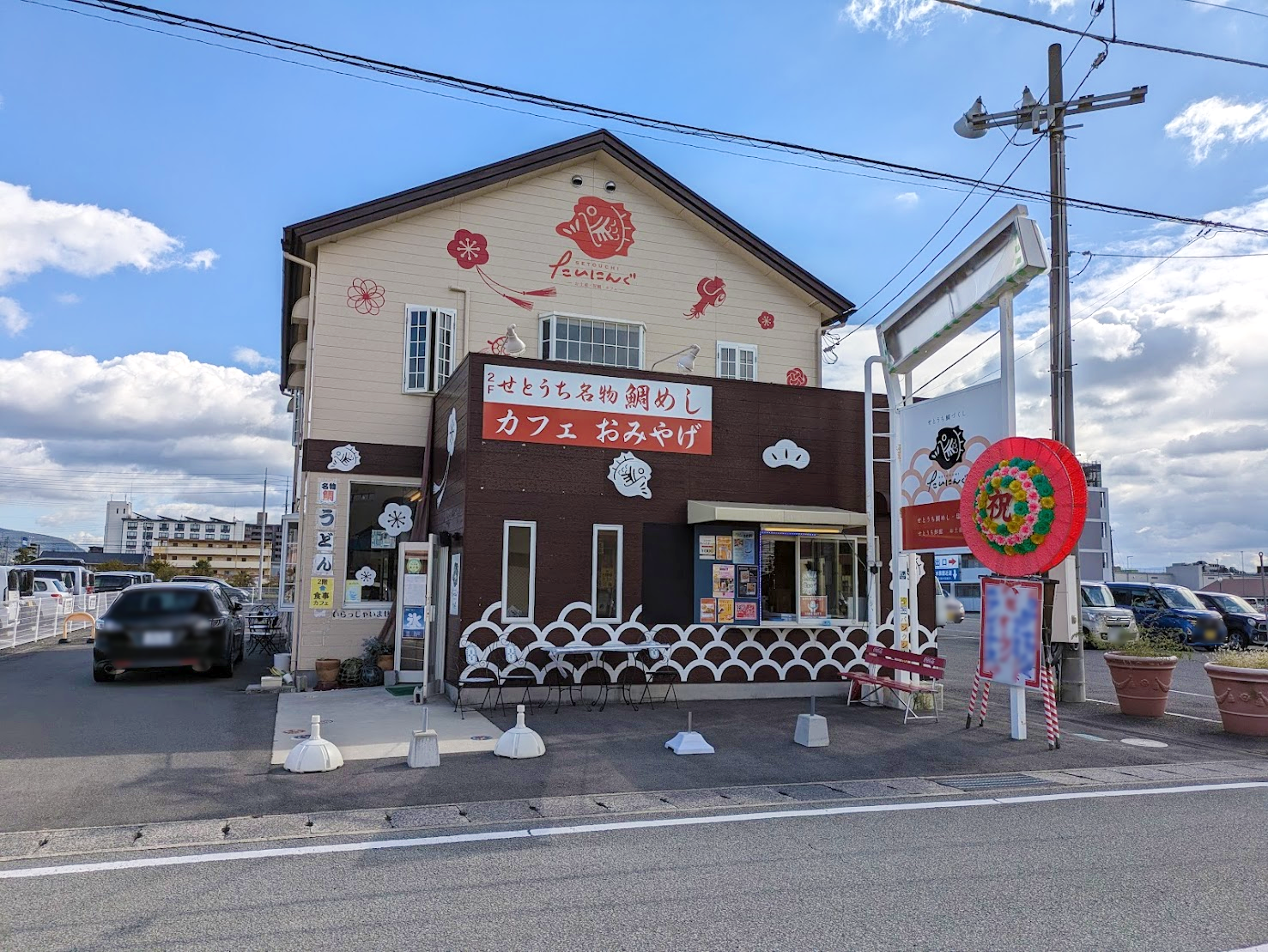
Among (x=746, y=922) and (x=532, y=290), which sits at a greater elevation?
(x=532, y=290)

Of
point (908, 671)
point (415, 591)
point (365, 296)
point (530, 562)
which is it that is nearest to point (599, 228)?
point (365, 296)

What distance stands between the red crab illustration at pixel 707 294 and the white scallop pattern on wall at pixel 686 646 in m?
7.18

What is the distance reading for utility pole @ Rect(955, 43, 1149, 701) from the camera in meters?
14.3

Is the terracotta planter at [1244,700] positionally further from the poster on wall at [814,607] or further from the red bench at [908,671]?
the poster on wall at [814,607]

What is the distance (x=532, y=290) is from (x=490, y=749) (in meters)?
9.95

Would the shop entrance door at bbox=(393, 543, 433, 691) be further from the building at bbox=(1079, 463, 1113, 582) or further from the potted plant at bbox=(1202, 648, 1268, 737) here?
the building at bbox=(1079, 463, 1113, 582)

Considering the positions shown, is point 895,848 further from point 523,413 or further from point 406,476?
point 406,476

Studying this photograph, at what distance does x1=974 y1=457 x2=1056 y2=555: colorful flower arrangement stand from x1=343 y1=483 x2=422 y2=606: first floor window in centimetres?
935

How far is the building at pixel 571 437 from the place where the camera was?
42.1ft

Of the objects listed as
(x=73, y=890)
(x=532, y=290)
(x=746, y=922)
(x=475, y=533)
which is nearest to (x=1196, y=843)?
(x=746, y=922)

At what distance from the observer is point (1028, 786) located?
8.39 m

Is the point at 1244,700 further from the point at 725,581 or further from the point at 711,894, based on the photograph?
the point at 711,894

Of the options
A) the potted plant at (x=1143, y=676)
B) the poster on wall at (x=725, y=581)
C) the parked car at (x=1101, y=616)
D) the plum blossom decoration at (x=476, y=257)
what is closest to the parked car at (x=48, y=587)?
the plum blossom decoration at (x=476, y=257)

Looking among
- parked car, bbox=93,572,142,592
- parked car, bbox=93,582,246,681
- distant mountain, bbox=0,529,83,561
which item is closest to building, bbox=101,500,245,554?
distant mountain, bbox=0,529,83,561
